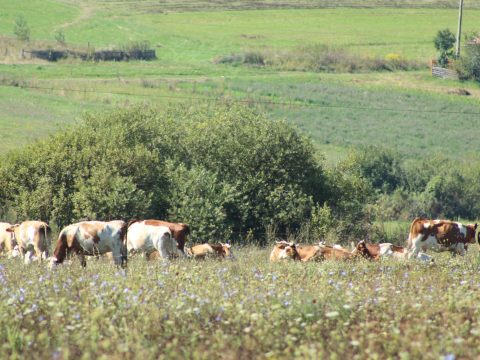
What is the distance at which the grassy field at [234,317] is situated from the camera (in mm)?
9523

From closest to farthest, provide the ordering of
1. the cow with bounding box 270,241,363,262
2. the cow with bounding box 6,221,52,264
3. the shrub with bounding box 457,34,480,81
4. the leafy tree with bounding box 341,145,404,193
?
the cow with bounding box 270,241,363,262 < the cow with bounding box 6,221,52,264 < the leafy tree with bounding box 341,145,404,193 < the shrub with bounding box 457,34,480,81

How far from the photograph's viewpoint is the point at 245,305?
36.0ft

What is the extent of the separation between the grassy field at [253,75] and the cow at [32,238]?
60.1 feet

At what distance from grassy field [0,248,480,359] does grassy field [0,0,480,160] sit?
28.9 meters

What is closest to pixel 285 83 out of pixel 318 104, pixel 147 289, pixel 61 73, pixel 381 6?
pixel 318 104

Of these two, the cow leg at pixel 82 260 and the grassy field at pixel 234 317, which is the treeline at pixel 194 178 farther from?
the grassy field at pixel 234 317

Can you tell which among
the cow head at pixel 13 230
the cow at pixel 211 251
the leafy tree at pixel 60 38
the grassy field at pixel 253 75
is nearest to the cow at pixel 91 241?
the cow at pixel 211 251

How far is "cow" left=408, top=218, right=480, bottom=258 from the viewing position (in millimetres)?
24422

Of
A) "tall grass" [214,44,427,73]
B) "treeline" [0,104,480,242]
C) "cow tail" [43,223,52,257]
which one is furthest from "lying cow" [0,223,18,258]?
"tall grass" [214,44,427,73]

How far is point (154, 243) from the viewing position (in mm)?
21484

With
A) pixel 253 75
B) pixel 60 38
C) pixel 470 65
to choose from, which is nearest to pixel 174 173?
pixel 253 75

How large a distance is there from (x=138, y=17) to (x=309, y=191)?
315 feet

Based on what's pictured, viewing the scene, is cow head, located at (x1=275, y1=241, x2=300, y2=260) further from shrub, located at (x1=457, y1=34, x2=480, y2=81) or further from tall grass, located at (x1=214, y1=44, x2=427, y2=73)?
tall grass, located at (x1=214, y1=44, x2=427, y2=73)

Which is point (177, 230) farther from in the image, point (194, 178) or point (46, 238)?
point (194, 178)
